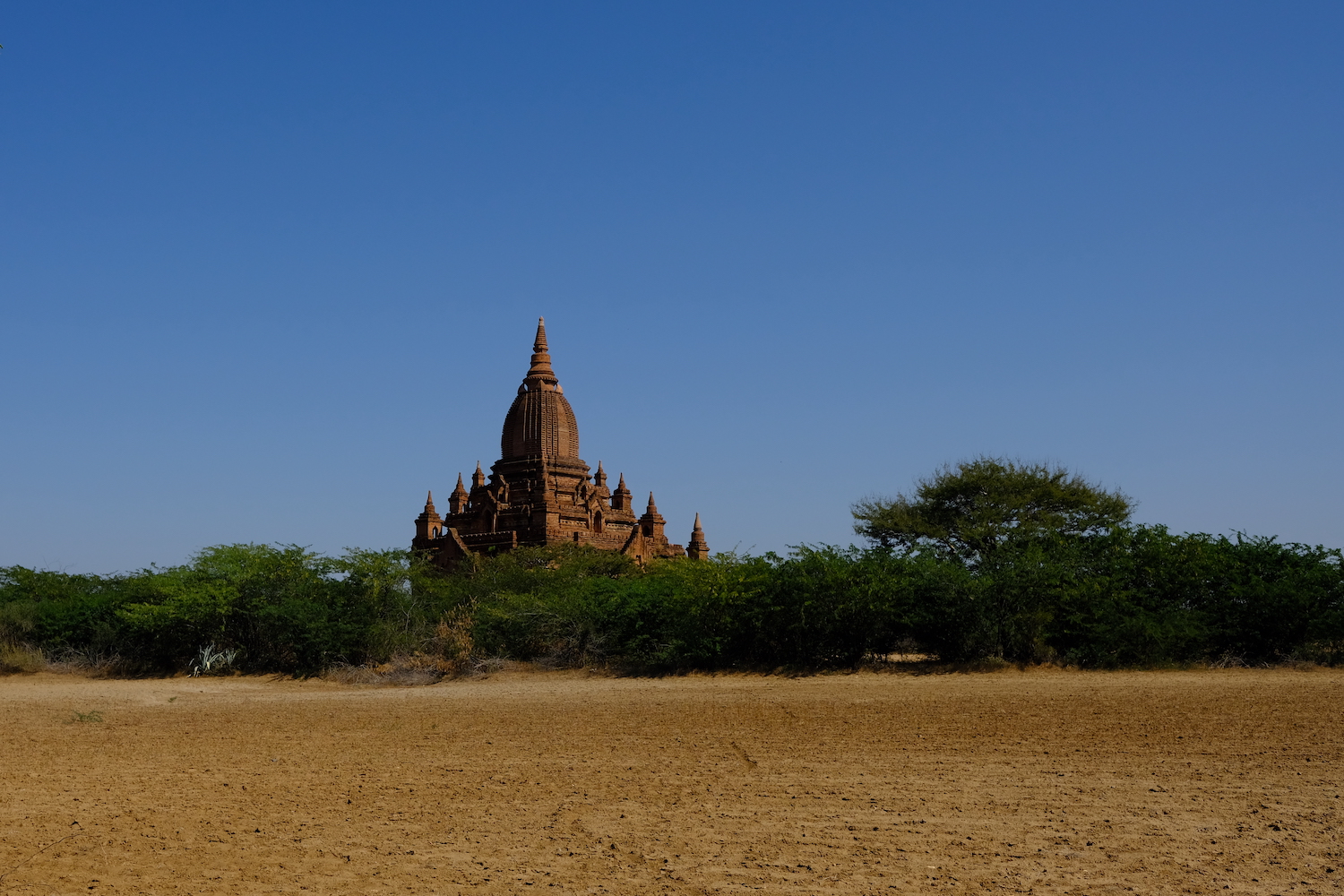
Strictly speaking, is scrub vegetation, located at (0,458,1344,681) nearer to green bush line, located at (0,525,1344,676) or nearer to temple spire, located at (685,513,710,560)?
green bush line, located at (0,525,1344,676)

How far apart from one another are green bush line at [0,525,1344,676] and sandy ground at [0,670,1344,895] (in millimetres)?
4898

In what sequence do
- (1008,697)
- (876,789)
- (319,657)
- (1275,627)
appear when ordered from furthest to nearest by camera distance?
(319,657)
(1275,627)
(1008,697)
(876,789)

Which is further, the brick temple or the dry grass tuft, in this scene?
the brick temple

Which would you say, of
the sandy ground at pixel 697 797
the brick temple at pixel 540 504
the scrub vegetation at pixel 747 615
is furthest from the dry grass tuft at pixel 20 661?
the brick temple at pixel 540 504

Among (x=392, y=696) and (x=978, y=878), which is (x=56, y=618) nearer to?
(x=392, y=696)

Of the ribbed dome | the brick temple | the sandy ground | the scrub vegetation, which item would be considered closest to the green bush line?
the scrub vegetation

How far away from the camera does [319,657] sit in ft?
85.1

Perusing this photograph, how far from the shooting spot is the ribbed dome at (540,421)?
5269cm

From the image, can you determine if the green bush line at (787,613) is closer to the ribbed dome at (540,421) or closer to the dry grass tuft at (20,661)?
the dry grass tuft at (20,661)

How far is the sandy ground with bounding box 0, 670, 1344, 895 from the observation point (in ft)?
27.1

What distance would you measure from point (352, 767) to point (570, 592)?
15542 millimetres

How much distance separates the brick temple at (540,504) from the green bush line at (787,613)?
62.1 ft

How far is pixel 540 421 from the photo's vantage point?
52969 mm

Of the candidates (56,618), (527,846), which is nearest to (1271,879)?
(527,846)
